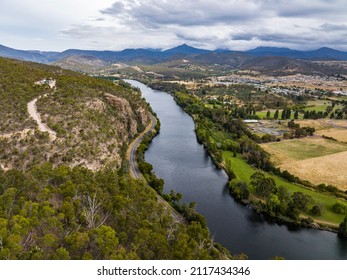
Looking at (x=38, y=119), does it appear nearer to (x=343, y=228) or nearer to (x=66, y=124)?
(x=66, y=124)

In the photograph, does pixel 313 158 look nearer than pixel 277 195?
No

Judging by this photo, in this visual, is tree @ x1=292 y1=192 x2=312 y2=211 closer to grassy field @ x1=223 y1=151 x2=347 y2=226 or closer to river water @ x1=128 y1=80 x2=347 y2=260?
grassy field @ x1=223 y1=151 x2=347 y2=226

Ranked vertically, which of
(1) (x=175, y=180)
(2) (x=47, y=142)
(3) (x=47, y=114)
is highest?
(3) (x=47, y=114)

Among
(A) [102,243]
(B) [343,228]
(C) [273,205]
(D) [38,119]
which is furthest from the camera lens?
(D) [38,119]

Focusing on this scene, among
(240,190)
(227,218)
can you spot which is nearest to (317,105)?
(240,190)

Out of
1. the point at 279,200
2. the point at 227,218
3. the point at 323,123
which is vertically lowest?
the point at 227,218

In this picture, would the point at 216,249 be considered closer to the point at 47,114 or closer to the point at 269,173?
the point at 269,173

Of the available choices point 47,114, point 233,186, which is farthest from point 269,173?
point 47,114
